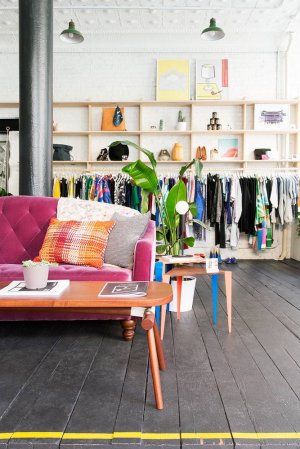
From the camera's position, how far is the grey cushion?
292 cm

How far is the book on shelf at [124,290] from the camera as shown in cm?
170

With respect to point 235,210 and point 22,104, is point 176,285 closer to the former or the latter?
point 22,104

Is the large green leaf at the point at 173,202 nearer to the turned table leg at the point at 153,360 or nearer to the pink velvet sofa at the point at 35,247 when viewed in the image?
the pink velvet sofa at the point at 35,247

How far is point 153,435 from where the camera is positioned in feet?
4.67

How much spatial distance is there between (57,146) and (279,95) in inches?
152

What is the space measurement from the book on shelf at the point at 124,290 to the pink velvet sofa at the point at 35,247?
692 millimetres

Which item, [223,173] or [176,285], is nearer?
[176,285]

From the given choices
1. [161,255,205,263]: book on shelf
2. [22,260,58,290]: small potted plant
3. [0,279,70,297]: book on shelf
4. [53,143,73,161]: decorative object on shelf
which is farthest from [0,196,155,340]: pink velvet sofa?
[53,143,73,161]: decorative object on shelf

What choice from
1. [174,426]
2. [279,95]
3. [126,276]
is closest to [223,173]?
[279,95]

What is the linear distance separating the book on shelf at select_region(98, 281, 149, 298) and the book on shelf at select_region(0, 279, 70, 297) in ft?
0.67

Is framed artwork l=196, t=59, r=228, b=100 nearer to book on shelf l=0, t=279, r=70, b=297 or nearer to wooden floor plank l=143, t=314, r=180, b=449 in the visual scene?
book on shelf l=0, t=279, r=70, b=297

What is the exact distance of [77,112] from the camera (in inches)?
268

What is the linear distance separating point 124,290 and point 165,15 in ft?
18.2

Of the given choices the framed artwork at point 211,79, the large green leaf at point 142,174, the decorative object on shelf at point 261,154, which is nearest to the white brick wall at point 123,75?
the framed artwork at point 211,79
